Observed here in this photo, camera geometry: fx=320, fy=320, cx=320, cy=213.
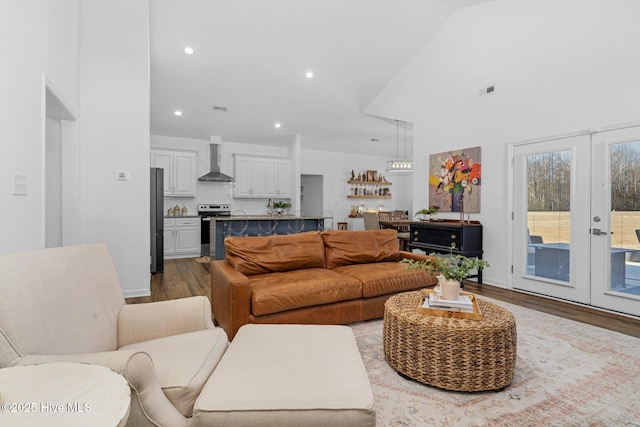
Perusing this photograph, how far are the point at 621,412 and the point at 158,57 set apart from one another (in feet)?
20.4

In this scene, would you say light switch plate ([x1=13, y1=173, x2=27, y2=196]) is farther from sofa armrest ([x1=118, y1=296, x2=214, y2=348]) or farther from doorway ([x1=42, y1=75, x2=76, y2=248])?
doorway ([x1=42, y1=75, x2=76, y2=248])

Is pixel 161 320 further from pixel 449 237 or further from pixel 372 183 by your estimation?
pixel 372 183

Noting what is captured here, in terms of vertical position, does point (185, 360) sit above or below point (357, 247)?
below

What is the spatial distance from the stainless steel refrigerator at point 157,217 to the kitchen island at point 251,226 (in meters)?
0.87

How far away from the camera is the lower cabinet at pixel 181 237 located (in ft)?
22.2

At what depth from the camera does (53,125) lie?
349cm

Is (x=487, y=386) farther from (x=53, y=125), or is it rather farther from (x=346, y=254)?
(x=53, y=125)

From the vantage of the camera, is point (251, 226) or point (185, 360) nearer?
point (185, 360)

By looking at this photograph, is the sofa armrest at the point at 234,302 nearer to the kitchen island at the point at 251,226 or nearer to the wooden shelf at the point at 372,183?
the kitchen island at the point at 251,226

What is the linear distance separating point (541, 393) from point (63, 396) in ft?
7.52

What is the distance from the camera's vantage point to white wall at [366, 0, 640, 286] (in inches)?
129

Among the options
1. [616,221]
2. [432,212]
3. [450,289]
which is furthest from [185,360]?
[432,212]

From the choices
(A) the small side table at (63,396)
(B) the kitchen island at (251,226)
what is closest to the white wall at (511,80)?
(B) the kitchen island at (251,226)

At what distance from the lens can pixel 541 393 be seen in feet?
6.14
